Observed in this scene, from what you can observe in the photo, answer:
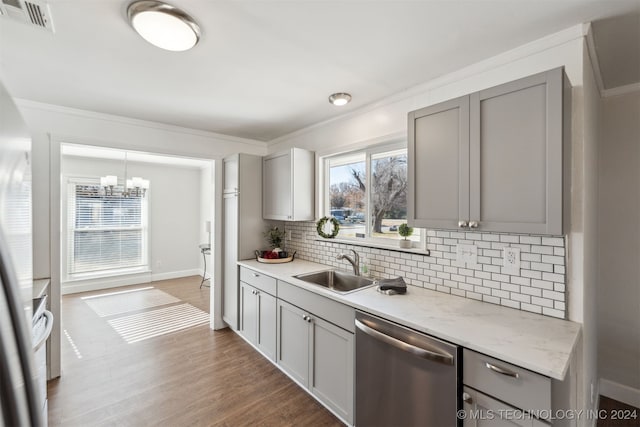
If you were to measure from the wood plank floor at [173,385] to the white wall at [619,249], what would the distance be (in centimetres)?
226

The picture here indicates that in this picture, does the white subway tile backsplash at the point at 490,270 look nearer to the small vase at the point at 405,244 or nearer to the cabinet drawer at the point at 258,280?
the small vase at the point at 405,244

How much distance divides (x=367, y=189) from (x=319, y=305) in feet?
3.99

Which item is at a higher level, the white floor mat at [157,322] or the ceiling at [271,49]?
the ceiling at [271,49]

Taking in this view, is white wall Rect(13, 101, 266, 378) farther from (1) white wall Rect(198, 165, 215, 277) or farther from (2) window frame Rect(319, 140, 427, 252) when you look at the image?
(1) white wall Rect(198, 165, 215, 277)

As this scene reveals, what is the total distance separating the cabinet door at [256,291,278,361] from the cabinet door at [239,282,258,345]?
0.06 m

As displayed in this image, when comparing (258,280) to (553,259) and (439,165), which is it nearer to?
(439,165)

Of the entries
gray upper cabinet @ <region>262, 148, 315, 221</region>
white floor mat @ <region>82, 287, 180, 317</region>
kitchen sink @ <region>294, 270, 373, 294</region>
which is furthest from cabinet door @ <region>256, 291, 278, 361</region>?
white floor mat @ <region>82, 287, 180, 317</region>

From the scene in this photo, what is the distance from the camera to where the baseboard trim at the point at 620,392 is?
7.18 ft

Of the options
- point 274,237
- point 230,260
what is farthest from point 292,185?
point 230,260

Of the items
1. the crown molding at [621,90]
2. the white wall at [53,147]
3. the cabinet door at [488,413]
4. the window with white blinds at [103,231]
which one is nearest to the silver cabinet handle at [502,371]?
the cabinet door at [488,413]

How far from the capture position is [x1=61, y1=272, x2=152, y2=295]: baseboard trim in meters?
4.94

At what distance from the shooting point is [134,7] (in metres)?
1.33

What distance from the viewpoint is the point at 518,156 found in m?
1.46

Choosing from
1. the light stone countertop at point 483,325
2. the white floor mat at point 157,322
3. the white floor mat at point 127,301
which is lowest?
the white floor mat at point 157,322
